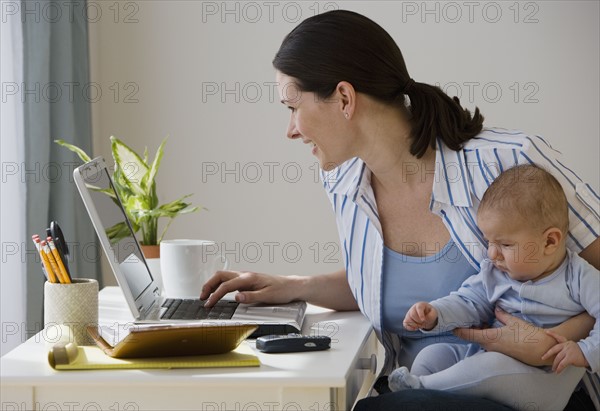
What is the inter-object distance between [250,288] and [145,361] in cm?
47

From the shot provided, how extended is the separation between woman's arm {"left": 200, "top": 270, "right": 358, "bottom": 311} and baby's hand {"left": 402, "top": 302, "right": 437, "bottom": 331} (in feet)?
0.94

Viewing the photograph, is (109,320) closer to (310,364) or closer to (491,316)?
(310,364)

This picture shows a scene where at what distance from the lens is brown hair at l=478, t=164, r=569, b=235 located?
1471 mm

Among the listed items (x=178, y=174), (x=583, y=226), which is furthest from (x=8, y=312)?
(x=583, y=226)

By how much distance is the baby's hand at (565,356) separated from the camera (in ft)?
4.53

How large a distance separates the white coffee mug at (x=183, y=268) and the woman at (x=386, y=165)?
0.42ft

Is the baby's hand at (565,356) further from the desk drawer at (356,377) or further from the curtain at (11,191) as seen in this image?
the curtain at (11,191)

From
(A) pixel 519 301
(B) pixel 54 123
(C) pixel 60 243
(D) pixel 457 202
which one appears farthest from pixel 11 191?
(A) pixel 519 301

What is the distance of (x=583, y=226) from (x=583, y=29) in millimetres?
1688

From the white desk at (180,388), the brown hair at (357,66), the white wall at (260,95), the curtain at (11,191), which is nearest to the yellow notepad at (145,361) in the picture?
the white desk at (180,388)

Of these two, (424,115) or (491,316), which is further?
(424,115)

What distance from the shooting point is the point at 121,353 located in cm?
126

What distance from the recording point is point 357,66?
1.64m

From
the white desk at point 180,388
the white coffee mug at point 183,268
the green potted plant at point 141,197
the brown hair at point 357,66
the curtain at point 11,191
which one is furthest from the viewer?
the curtain at point 11,191
